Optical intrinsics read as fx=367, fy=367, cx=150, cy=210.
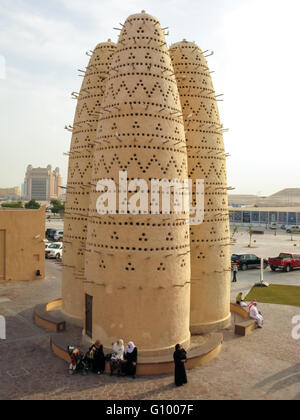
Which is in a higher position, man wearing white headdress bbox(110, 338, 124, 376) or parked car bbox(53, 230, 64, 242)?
parked car bbox(53, 230, 64, 242)

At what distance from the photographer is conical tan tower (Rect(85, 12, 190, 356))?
513 inches

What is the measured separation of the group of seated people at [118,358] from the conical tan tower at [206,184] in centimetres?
496

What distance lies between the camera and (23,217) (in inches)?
1125

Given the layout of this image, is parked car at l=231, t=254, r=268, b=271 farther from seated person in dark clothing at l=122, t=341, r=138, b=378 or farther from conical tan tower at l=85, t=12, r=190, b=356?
seated person in dark clothing at l=122, t=341, r=138, b=378

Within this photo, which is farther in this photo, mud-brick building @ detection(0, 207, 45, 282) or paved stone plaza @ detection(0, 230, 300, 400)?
mud-brick building @ detection(0, 207, 45, 282)

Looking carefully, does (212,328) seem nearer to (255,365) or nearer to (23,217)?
(255,365)

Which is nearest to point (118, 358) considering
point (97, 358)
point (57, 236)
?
point (97, 358)

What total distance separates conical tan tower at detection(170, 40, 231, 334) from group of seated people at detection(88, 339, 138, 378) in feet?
16.3

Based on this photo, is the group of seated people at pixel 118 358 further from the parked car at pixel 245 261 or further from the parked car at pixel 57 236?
the parked car at pixel 57 236

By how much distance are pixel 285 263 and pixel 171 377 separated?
80.1 feet

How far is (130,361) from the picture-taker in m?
12.1

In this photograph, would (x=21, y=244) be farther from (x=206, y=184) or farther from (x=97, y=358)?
(x=97, y=358)

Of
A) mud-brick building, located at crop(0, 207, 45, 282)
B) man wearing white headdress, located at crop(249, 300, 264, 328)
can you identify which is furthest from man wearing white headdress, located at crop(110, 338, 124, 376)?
mud-brick building, located at crop(0, 207, 45, 282)

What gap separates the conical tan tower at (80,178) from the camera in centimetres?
1770
